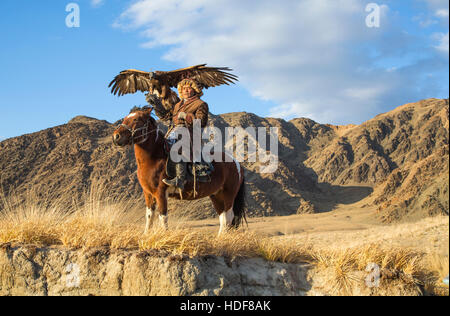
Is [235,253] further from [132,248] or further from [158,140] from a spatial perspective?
[158,140]

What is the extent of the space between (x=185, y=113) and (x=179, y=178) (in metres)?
0.96

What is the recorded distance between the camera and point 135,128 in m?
5.13

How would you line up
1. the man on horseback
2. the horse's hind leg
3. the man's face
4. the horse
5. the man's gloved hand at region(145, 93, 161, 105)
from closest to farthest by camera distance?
the horse
the man on horseback
the man's gloved hand at region(145, 93, 161, 105)
the man's face
the horse's hind leg

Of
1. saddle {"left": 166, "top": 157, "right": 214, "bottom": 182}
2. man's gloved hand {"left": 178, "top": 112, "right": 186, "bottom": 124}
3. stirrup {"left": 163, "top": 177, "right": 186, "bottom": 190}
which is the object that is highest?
man's gloved hand {"left": 178, "top": 112, "right": 186, "bottom": 124}

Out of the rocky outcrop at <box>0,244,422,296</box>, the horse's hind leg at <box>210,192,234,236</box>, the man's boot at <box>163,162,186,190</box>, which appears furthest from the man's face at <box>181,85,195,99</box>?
the rocky outcrop at <box>0,244,422,296</box>

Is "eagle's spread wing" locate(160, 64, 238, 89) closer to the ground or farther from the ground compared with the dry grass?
farther from the ground

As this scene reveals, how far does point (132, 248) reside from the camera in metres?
4.90

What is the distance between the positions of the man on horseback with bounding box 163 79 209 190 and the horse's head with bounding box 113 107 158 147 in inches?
14.4

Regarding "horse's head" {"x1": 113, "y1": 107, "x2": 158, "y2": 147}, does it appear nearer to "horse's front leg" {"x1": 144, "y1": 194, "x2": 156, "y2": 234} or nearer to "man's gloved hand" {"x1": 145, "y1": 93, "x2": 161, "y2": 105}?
"man's gloved hand" {"x1": 145, "y1": 93, "x2": 161, "y2": 105}

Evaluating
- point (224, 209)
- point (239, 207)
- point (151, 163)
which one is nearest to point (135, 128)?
point (151, 163)

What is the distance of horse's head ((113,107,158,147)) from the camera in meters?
5.00

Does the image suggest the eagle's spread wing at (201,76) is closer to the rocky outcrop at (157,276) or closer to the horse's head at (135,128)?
the horse's head at (135,128)

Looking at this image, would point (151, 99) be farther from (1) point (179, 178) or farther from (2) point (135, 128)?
(1) point (179, 178)

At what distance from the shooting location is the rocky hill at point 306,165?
24141 millimetres
